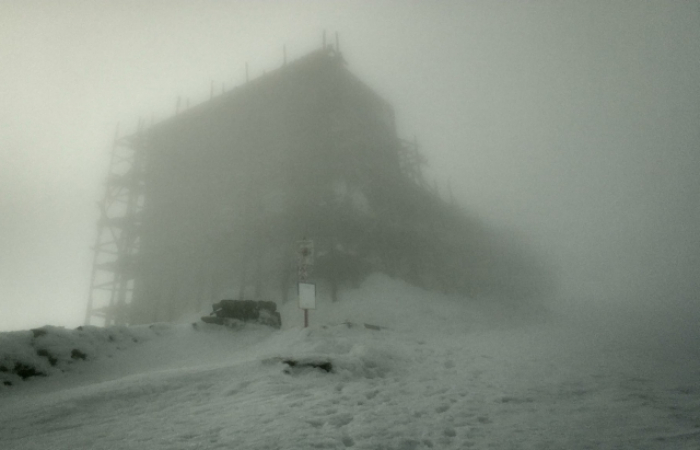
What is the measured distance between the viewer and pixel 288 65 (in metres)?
23.4

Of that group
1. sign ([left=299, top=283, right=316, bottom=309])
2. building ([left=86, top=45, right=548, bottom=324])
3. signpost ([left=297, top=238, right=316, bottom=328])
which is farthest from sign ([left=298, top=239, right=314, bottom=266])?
building ([left=86, top=45, right=548, bottom=324])

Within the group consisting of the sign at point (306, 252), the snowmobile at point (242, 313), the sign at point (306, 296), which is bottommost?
the snowmobile at point (242, 313)

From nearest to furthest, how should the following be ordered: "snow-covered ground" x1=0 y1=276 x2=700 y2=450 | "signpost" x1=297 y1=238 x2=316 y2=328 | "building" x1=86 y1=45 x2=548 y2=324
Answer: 1. "snow-covered ground" x1=0 y1=276 x2=700 y2=450
2. "signpost" x1=297 y1=238 x2=316 y2=328
3. "building" x1=86 y1=45 x2=548 y2=324

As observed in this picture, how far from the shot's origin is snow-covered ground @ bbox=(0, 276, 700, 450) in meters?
4.04

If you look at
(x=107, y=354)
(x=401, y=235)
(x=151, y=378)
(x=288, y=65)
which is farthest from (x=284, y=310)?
(x=288, y=65)

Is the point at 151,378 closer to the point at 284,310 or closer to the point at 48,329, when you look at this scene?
the point at 48,329

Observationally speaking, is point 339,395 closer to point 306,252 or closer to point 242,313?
point 242,313

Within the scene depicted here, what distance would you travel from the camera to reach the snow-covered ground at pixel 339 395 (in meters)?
4.04

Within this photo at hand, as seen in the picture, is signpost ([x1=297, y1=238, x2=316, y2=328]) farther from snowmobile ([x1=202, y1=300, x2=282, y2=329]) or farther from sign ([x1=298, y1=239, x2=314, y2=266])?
snowmobile ([x1=202, y1=300, x2=282, y2=329])

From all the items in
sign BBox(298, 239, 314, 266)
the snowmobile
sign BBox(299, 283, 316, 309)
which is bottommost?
the snowmobile

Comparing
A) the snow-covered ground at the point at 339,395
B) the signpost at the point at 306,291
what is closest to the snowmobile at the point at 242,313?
the snow-covered ground at the point at 339,395

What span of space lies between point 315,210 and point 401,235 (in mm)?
4587

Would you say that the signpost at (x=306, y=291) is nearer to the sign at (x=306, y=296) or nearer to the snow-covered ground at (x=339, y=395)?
the sign at (x=306, y=296)

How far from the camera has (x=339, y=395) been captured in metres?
5.32
